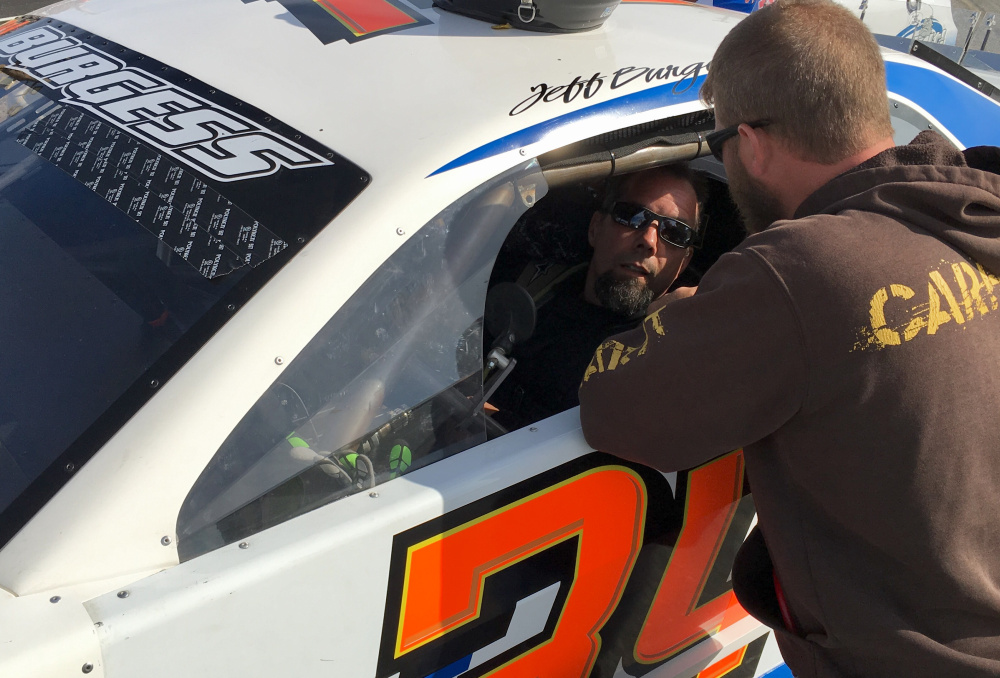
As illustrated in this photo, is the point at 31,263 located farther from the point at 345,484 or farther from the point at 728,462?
the point at 728,462

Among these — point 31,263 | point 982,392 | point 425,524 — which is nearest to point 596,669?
point 425,524

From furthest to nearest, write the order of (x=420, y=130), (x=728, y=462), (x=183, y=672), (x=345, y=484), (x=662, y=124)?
1. (x=662, y=124)
2. (x=728, y=462)
3. (x=420, y=130)
4. (x=345, y=484)
5. (x=183, y=672)

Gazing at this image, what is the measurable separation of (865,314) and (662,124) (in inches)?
32.3

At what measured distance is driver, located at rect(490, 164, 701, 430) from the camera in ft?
6.91

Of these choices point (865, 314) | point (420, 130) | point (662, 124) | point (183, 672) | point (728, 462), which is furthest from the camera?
point (662, 124)

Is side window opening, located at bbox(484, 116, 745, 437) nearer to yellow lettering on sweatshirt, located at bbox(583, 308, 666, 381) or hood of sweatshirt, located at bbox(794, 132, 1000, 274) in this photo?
yellow lettering on sweatshirt, located at bbox(583, 308, 666, 381)

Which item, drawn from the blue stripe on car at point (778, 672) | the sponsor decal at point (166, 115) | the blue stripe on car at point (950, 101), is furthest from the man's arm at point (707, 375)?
the blue stripe on car at point (950, 101)

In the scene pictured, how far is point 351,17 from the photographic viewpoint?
1.71m

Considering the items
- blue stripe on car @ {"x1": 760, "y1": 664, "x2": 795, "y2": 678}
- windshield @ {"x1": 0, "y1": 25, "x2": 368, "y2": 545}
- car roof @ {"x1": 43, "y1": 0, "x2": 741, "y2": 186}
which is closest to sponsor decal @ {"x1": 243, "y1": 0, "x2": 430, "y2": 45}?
car roof @ {"x1": 43, "y1": 0, "x2": 741, "y2": 186}

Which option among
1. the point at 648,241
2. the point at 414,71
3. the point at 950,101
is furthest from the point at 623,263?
the point at 950,101

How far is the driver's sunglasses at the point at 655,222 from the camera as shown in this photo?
7.06 ft

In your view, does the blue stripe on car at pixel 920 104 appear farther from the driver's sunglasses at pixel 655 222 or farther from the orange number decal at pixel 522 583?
the orange number decal at pixel 522 583

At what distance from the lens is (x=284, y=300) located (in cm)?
121

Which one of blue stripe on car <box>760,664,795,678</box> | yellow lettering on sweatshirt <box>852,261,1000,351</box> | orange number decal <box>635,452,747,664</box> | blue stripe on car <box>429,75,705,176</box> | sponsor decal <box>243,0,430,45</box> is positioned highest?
sponsor decal <box>243,0,430,45</box>
